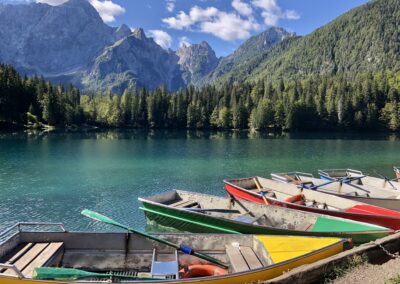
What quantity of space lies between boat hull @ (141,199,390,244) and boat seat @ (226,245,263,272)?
375 cm

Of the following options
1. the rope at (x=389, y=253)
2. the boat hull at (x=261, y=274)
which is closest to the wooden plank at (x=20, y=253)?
→ the boat hull at (x=261, y=274)

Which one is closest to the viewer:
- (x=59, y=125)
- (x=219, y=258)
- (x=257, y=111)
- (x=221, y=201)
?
(x=219, y=258)

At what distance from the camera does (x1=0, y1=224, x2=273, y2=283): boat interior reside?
1323cm

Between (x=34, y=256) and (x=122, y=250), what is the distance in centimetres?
305

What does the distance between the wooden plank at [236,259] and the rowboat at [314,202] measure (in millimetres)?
7862

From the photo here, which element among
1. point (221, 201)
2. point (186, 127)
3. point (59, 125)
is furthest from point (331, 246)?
point (186, 127)

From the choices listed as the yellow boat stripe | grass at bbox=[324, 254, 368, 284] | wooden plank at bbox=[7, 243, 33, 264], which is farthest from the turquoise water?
grass at bbox=[324, 254, 368, 284]

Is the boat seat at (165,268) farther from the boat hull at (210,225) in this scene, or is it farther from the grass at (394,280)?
the grass at (394,280)

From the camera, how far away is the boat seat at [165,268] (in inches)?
471

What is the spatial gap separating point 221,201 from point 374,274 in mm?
12491

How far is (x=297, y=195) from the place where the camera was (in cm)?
2386

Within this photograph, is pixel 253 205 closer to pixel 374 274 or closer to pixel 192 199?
pixel 192 199

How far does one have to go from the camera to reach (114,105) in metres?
166

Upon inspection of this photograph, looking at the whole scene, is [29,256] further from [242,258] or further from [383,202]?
[383,202]
